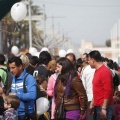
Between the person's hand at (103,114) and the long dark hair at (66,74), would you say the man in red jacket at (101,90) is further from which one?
the long dark hair at (66,74)

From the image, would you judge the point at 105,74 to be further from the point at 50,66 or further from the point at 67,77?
the point at 50,66

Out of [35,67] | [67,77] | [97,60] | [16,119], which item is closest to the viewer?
[16,119]

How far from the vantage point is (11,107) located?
765cm

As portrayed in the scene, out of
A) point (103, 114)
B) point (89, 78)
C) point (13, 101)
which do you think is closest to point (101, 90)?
point (103, 114)

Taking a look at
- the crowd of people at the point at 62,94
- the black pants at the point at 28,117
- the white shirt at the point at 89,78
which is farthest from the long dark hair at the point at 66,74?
the white shirt at the point at 89,78

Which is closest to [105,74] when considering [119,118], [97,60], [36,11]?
[97,60]

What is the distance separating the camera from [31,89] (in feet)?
26.7

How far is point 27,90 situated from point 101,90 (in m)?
1.33

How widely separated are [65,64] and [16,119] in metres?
1.19

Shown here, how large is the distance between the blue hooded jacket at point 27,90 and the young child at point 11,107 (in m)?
0.33

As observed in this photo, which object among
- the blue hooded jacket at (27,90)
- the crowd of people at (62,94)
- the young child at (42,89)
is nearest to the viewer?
the crowd of people at (62,94)

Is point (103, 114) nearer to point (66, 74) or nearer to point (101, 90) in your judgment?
point (101, 90)

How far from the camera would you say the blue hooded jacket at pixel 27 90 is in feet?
26.5

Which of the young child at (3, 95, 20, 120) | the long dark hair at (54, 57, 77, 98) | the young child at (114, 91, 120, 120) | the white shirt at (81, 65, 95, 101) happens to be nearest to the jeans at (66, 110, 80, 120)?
the long dark hair at (54, 57, 77, 98)
